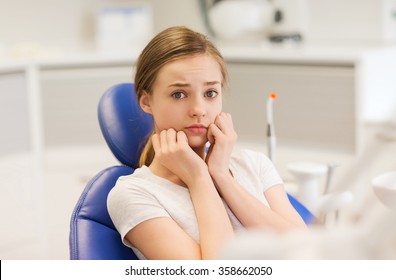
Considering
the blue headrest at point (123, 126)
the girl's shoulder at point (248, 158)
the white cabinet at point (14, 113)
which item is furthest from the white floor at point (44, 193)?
the girl's shoulder at point (248, 158)

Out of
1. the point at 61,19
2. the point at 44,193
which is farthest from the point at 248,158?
the point at 61,19

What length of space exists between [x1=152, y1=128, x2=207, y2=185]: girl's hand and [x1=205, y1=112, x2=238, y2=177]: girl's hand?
0.11 ft

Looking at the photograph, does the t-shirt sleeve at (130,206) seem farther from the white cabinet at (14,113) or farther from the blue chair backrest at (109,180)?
the white cabinet at (14,113)

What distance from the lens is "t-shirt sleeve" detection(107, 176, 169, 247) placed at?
1.25m

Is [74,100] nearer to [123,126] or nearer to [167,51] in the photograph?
[123,126]

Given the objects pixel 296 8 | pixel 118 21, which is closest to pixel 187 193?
pixel 296 8

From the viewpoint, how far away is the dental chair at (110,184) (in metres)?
1.35

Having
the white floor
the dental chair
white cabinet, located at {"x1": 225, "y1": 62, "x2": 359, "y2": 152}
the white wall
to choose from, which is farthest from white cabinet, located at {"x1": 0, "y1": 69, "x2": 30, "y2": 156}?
the dental chair

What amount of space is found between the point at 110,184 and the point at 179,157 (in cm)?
27

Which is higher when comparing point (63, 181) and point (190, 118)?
point (190, 118)

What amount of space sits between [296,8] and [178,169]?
2265 mm

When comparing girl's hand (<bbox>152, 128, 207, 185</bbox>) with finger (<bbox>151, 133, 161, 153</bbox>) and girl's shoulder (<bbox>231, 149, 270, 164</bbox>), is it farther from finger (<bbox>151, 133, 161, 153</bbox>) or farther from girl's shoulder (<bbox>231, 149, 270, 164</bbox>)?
girl's shoulder (<bbox>231, 149, 270, 164</bbox>)

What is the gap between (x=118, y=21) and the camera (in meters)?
3.77

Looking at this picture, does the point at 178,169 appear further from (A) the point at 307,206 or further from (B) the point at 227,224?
(A) the point at 307,206
